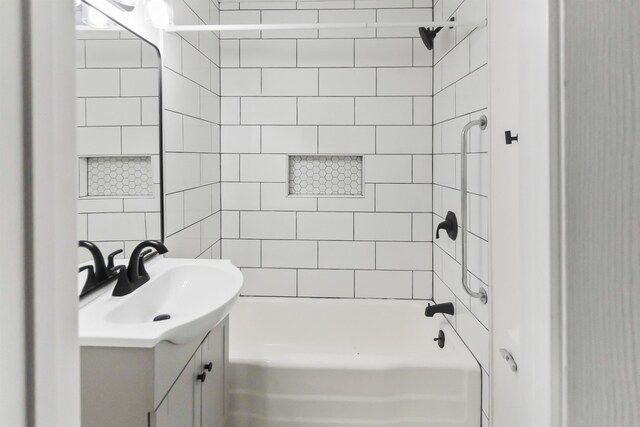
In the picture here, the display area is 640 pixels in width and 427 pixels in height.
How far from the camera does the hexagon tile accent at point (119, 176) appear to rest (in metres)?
1.37

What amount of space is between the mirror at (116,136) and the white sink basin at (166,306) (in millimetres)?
164

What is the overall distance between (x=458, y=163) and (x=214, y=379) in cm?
148

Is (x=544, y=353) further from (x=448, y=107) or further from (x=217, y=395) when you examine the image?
(x=448, y=107)

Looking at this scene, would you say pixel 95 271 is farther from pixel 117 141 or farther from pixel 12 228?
pixel 12 228

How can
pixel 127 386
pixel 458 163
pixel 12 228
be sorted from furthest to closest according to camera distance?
pixel 458 163
pixel 127 386
pixel 12 228

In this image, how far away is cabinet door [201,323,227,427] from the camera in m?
1.53

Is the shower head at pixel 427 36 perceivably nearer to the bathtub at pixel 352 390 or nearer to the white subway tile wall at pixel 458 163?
the white subway tile wall at pixel 458 163

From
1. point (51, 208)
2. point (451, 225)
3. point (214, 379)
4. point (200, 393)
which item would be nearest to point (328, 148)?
point (451, 225)

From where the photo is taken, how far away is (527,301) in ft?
1.86

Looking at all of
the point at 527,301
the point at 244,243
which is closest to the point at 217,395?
the point at 244,243

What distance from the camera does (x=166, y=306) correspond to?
158 centimetres

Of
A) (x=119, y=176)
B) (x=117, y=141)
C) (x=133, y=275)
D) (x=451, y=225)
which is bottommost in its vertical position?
(x=133, y=275)

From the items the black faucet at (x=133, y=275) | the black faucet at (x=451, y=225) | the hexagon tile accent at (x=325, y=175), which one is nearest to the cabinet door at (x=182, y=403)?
the black faucet at (x=133, y=275)

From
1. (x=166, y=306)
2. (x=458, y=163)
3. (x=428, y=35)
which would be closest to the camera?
(x=166, y=306)
